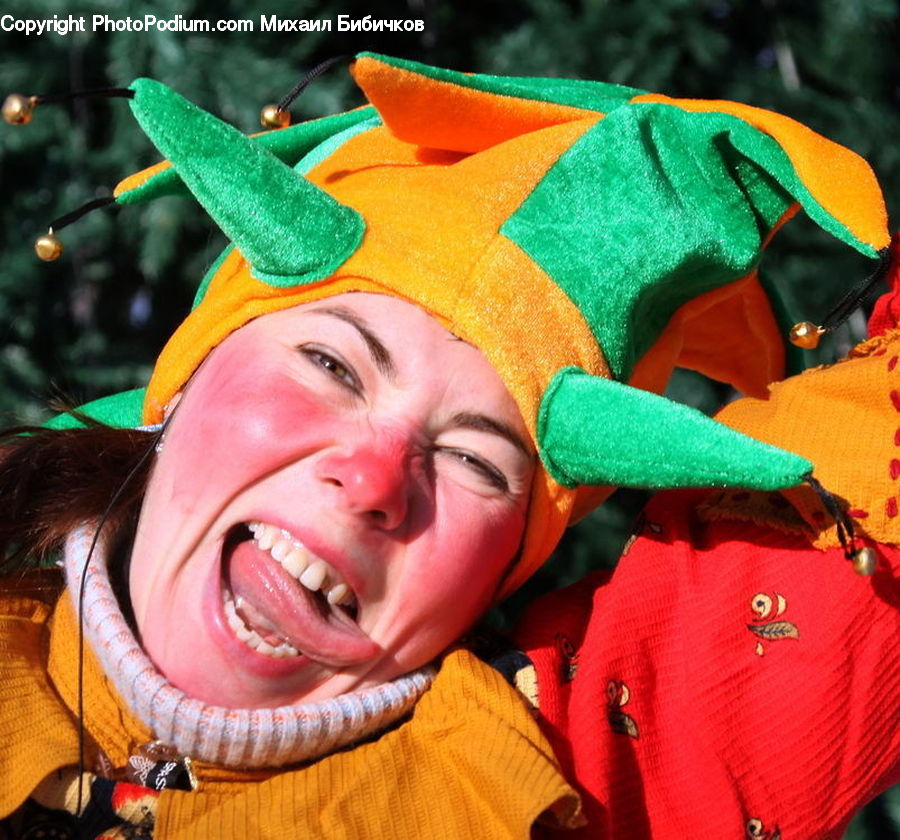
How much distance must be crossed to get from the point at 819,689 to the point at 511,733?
0.41m

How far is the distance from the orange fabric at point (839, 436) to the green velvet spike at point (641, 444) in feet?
0.63

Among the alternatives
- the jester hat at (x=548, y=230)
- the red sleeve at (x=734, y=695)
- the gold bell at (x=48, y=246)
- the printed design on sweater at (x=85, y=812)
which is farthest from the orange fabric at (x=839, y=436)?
the gold bell at (x=48, y=246)

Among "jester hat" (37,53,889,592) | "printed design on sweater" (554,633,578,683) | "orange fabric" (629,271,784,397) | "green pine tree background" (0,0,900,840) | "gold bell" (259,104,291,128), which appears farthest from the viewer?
"green pine tree background" (0,0,900,840)

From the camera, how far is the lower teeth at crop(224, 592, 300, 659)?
4.33 ft

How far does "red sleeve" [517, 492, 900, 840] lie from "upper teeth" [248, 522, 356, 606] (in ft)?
1.07

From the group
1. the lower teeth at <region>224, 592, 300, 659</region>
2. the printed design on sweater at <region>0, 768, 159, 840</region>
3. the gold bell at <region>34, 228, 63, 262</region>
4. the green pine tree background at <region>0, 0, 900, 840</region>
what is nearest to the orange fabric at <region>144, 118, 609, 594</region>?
the gold bell at <region>34, 228, 63, 262</region>

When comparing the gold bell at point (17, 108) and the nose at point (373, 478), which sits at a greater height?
the gold bell at point (17, 108)

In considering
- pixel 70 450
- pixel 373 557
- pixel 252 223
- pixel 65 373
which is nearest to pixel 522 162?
pixel 252 223

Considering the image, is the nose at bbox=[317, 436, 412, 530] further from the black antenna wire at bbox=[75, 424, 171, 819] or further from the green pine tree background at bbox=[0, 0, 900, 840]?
the green pine tree background at bbox=[0, 0, 900, 840]

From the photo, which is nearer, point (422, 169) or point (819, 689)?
point (819, 689)

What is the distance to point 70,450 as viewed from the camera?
1556 mm

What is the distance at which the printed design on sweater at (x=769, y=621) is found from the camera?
1.45 m

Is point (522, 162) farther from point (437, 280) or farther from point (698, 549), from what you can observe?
point (698, 549)

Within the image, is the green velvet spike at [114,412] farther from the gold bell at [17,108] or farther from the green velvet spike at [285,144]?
the gold bell at [17,108]
